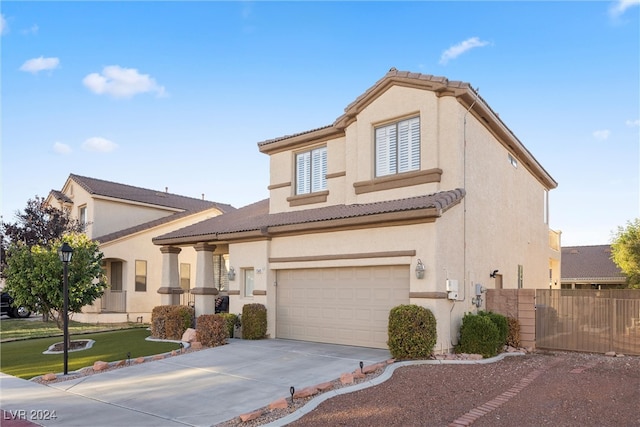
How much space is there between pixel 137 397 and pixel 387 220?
713 centimetres

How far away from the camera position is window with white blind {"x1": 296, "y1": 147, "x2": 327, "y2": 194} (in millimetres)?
16984

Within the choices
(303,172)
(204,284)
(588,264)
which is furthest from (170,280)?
(588,264)

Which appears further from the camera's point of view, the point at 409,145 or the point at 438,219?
the point at 409,145

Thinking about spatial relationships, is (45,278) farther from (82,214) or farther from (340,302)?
(82,214)

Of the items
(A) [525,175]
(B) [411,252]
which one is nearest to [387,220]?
(B) [411,252]

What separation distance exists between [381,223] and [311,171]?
486cm

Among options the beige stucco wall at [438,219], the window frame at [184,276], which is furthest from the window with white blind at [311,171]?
the window frame at [184,276]

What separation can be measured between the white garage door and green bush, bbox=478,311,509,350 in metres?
2.44

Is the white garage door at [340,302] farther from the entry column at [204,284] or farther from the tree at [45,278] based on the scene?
the tree at [45,278]

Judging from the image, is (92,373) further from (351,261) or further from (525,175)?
(525,175)

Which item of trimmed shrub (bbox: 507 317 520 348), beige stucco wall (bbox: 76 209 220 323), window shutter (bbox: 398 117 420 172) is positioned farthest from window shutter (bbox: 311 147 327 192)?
beige stucco wall (bbox: 76 209 220 323)

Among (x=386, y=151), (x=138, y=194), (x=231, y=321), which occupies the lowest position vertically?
(x=231, y=321)

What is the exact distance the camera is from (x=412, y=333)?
11.6m

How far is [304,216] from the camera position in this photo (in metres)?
15.7
